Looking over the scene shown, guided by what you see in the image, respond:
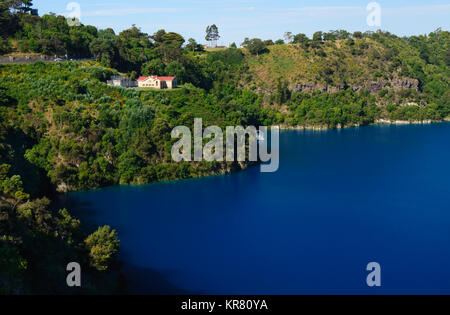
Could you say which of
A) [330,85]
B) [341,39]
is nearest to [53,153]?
[330,85]

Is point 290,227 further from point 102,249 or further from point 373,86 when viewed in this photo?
point 373,86

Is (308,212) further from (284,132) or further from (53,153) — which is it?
(284,132)
